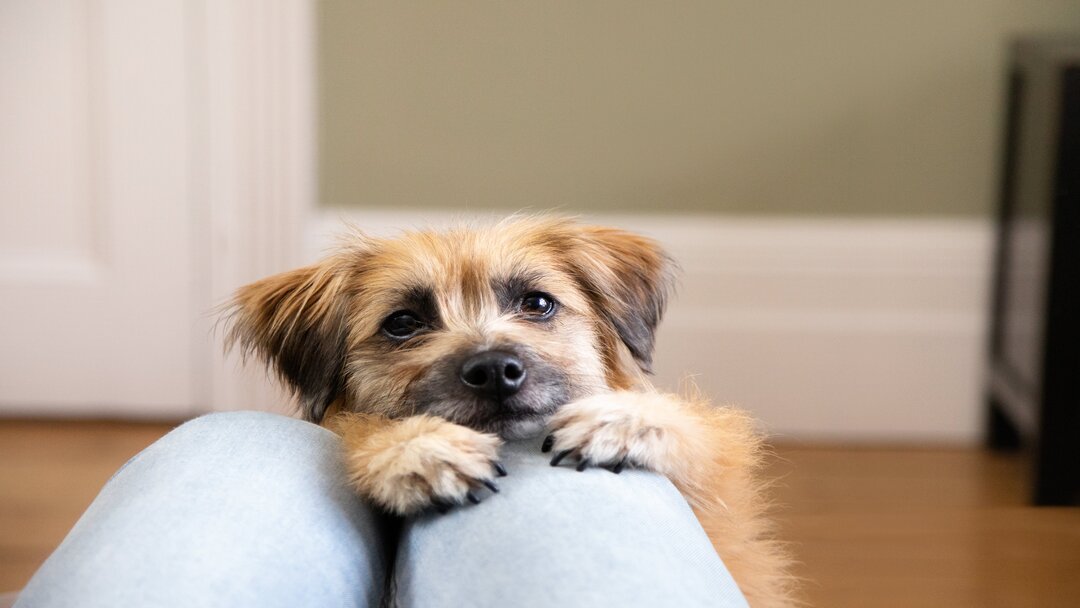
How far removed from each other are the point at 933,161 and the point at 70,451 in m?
2.48

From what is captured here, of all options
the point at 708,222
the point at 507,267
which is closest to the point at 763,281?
the point at 708,222

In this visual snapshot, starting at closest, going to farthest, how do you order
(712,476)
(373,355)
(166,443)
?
(166,443) → (712,476) → (373,355)

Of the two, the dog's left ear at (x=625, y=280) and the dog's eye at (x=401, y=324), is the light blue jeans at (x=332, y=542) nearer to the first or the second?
the dog's eye at (x=401, y=324)

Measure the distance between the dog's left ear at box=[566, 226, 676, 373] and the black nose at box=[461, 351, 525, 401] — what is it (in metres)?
0.29

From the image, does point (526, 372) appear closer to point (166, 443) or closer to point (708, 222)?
point (166, 443)

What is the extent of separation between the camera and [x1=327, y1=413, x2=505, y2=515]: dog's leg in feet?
3.30

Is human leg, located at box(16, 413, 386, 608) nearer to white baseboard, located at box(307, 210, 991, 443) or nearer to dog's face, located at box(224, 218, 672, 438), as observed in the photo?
dog's face, located at box(224, 218, 672, 438)

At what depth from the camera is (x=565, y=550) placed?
84 cm

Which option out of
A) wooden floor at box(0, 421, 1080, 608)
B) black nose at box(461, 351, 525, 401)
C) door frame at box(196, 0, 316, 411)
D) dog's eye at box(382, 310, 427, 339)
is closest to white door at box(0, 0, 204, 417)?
door frame at box(196, 0, 316, 411)

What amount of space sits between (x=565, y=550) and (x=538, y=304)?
0.68 meters

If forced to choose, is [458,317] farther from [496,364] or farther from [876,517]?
[876,517]

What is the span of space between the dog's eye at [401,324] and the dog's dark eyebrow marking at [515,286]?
0.11 metres

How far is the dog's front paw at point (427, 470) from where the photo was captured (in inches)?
39.6

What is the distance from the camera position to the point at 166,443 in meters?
1.02
